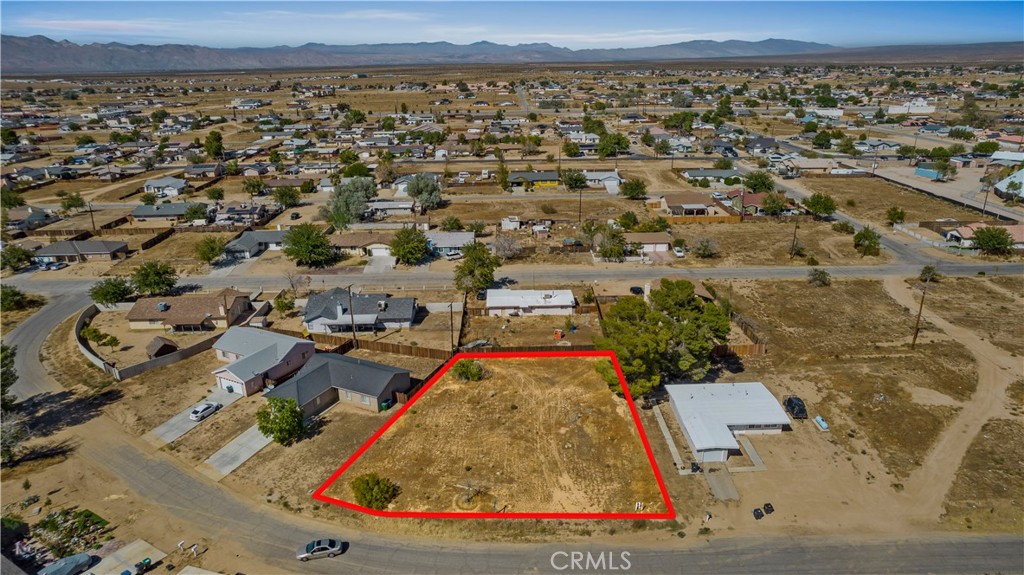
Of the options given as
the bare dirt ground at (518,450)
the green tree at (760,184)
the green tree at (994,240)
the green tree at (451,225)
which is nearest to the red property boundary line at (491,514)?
the bare dirt ground at (518,450)

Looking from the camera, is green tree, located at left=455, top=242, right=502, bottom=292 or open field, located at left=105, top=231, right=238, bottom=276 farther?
open field, located at left=105, top=231, right=238, bottom=276

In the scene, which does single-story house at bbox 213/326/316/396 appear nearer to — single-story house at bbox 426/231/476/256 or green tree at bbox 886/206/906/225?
single-story house at bbox 426/231/476/256

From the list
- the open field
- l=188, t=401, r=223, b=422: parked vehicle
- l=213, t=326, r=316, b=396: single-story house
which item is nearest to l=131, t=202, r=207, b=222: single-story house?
the open field

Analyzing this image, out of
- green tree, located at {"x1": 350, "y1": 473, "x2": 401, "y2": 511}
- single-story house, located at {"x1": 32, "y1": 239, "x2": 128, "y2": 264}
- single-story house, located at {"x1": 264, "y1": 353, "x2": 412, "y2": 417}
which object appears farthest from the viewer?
single-story house, located at {"x1": 32, "y1": 239, "x2": 128, "y2": 264}

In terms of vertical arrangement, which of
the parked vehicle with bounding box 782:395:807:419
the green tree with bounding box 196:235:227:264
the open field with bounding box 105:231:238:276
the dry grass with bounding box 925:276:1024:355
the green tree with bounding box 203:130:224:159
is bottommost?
the parked vehicle with bounding box 782:395:807:419

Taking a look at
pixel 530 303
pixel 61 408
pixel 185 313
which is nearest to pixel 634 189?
pixel 530 303

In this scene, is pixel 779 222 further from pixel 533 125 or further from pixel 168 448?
pixel 533 125

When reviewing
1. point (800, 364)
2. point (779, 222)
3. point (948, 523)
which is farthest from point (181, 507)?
point (779, 222)
